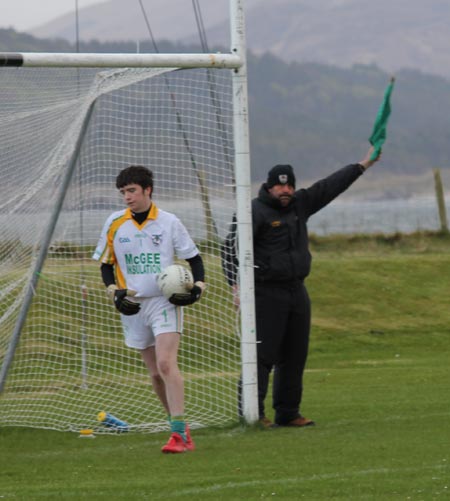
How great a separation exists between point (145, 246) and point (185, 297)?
1.62 ft

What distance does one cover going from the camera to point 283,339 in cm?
1024

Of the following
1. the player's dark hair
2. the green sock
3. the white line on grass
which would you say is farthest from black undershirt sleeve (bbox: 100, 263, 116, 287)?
the white line on grass

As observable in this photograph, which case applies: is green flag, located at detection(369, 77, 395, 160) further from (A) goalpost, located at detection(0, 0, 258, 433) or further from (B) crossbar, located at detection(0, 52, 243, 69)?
(B) crossbar, located at detection(0, 52, 243, 69)

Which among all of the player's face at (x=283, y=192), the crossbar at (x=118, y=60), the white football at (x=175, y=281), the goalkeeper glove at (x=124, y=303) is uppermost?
the crossbar at (x=118, y=60)

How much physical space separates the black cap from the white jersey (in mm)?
1088

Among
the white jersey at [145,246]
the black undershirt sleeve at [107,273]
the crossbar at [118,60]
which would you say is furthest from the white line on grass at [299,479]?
the crossbar at [118,60]

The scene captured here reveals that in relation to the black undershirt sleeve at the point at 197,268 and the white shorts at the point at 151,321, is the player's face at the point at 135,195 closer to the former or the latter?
the black undershirt sleeve at the point at 197,268

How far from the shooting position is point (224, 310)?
13727mm

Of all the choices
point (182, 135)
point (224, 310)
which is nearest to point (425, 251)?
point (224, 310)

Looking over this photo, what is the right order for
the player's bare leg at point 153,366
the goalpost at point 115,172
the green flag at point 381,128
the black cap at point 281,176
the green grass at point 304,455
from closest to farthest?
the green grass at point 304,455
the player's bare leg at point 153,366
the black cap at point 281,176
the goalpost at point 115,172
the green flag at point 381,128

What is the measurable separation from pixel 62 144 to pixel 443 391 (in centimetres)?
431

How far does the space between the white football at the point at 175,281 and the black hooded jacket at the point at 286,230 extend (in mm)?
1205

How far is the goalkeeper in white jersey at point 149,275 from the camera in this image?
9.01m

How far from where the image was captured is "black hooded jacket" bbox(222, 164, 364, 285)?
9984mm
